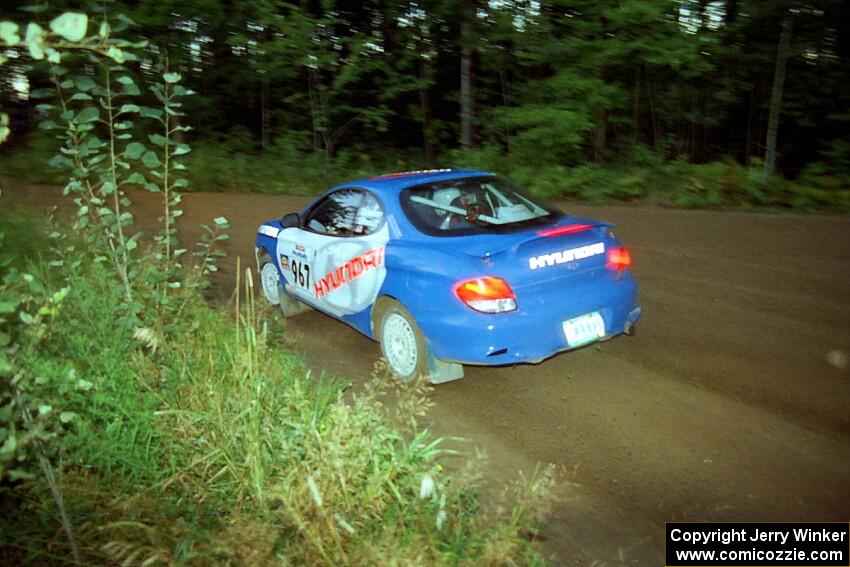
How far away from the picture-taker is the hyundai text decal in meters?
4.92

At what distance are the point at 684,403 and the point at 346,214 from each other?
321 cm

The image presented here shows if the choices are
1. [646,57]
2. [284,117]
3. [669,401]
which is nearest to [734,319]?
[669,401]

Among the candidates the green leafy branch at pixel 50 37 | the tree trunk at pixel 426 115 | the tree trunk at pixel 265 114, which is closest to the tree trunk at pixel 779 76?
the tree trunk at pixel 426 115

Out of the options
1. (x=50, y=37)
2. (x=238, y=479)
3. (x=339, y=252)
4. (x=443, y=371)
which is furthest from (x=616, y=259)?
(x=50, y=37)

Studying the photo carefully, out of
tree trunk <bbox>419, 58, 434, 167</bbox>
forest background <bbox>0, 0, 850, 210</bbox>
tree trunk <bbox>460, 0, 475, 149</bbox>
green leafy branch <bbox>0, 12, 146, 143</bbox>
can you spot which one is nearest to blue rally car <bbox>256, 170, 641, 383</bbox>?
green leafy branch <bbox>0, 12, 146, 143</bbox>

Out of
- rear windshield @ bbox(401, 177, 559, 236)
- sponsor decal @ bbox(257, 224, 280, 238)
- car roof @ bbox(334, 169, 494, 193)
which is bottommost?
sponsor decal @ bbox(257, 224, 280, 238)

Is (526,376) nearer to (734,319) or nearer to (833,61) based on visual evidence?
(734,319)

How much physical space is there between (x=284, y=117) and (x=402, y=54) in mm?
5317

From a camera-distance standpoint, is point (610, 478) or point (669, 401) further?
point (669, 401)

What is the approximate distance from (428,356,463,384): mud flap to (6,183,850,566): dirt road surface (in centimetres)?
16

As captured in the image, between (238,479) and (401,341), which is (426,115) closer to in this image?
(401,341)

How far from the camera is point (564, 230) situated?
204 inches

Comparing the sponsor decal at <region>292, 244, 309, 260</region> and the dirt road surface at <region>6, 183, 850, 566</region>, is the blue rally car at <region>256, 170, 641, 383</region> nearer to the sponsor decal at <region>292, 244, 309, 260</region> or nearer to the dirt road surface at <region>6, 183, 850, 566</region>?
the sponsor decal at <region>292, 244, 309, 260</region>

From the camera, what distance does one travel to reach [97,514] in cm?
335
